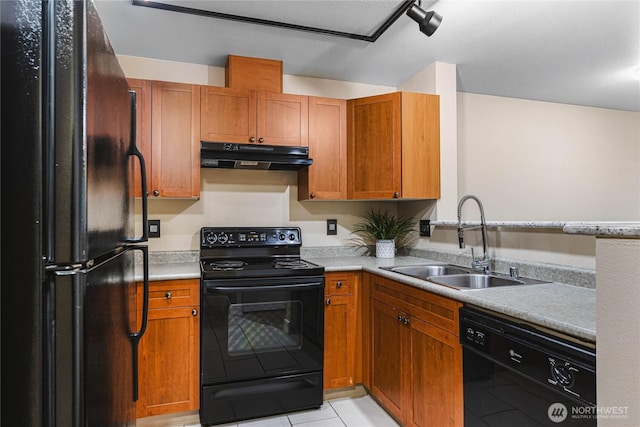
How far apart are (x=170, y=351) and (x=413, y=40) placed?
8.17 ft

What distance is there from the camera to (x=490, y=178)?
3.49 metres

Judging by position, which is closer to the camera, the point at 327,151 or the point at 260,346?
the point at 260,346

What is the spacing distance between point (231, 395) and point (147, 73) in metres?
2.30

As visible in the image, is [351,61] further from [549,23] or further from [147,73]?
[147,73]

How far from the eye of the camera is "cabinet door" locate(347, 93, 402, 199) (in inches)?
105

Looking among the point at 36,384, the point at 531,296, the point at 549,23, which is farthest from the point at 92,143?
the point at 549,23

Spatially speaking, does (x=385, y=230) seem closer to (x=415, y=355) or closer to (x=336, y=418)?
(x=415, y=355)

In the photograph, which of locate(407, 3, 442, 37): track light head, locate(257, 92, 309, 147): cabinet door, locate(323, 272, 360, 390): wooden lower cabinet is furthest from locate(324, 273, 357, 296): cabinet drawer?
locate(407, 3, 442, 37): track light head

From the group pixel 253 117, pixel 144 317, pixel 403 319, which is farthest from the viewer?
pixel 253 117

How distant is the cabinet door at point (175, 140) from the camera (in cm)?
240

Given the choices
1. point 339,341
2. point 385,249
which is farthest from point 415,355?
point 385,249

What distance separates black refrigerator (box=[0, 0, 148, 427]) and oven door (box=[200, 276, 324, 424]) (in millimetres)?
1321

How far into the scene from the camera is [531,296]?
149 centimetres

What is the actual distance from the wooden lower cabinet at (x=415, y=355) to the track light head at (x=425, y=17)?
1367mm
